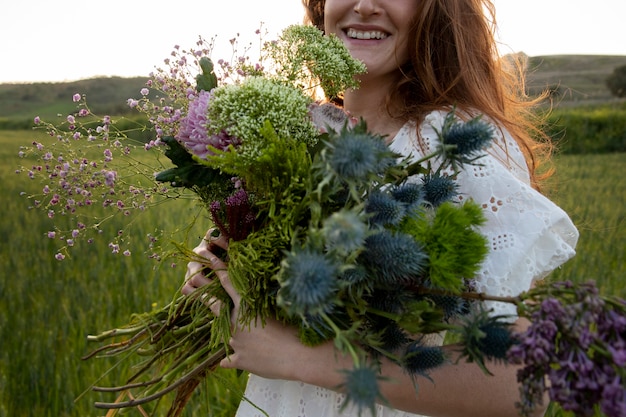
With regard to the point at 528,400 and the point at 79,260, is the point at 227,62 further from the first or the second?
the point at 79,260

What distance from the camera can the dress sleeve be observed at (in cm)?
115

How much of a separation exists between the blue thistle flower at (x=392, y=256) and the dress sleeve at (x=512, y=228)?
356 mm

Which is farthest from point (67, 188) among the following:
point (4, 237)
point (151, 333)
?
point (4, 237)

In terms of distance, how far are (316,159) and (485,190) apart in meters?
0.53

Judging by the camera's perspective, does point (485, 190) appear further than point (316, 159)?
Yes

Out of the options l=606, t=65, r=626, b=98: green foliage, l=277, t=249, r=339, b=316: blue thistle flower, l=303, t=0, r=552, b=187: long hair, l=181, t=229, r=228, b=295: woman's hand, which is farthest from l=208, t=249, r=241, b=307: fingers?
l=606, t=65, r=626, b=98: green foliage

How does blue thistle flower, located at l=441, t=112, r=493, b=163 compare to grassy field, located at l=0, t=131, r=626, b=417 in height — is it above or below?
above

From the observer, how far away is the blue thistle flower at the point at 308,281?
26.9 inches

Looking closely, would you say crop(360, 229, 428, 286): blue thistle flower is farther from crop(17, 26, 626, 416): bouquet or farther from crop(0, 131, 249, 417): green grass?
crop(0, 131, 249, 417): green grass

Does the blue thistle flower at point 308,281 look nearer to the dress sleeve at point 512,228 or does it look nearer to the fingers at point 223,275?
the fingers at point 223,275

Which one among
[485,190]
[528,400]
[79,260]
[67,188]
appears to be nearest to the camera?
[528,400]

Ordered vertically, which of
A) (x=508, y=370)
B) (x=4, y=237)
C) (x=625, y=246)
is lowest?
(x=625, y=246)

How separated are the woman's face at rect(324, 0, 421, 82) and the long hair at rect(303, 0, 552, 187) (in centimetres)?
4

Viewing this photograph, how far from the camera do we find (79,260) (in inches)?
169
